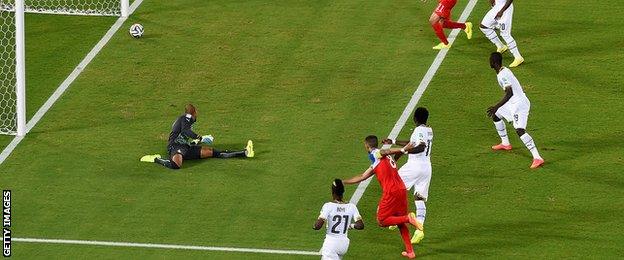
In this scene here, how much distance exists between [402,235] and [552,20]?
11353mm

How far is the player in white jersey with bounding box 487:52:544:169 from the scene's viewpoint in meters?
32.2

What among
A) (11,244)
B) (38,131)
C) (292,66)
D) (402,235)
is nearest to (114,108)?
(38,131)

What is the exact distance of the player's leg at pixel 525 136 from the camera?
3241 cm

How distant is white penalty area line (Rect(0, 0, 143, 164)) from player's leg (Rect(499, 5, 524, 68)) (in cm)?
835

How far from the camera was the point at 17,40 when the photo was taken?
3344cm

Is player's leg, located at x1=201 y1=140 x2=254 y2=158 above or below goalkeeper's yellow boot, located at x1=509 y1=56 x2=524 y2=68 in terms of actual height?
below

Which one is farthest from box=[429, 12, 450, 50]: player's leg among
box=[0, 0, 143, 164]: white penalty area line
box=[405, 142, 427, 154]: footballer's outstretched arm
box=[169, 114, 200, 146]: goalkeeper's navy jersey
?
box=[405, 142, 427, 154]: footballer's outstretched arm

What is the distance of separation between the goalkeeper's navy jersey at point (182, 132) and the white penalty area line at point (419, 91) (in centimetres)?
329

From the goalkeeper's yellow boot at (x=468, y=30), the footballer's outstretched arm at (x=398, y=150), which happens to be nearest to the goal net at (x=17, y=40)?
the goalkeeper's yellow boot at (x=468, y=30)

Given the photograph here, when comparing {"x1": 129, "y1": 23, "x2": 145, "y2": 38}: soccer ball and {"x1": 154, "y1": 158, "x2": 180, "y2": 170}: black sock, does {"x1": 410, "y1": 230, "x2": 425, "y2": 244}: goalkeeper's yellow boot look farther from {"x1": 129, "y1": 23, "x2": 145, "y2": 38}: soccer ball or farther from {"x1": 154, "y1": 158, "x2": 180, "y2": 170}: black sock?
{"x1": 129, "y1": 23, "x2": 145, "y2": 38}: soccer ball

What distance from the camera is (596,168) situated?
107 ft

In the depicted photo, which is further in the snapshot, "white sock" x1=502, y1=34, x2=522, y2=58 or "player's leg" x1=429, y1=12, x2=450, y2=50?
"player's leg" x1=429, y1=12, x2=450, y2=50

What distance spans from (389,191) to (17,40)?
8.66 meters

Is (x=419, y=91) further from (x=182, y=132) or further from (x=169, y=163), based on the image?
(x=169, y=163)
